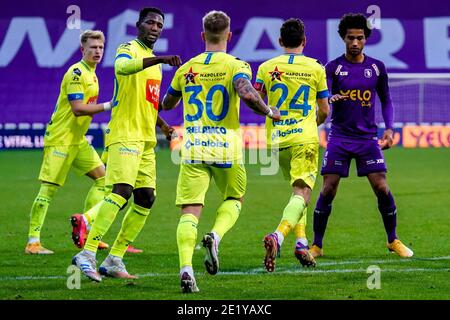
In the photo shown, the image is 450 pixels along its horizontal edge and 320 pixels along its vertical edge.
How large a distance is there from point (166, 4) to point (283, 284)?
72.2ft

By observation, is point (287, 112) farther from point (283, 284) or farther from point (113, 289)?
point (113, 289)

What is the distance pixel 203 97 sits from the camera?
8398mm

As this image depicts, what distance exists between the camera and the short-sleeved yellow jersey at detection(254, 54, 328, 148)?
32.6 feet

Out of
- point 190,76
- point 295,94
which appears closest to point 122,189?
point 190,76

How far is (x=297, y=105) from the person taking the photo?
32.7ft

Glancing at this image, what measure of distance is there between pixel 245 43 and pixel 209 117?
71.0 ft

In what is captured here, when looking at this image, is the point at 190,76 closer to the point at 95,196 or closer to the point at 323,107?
the point at 323,107

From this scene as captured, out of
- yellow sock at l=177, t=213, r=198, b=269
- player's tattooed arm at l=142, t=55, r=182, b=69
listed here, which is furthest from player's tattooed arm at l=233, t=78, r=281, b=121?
yellow sock at l=177, t=213, r=198, b=269

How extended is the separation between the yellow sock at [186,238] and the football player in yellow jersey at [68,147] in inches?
121

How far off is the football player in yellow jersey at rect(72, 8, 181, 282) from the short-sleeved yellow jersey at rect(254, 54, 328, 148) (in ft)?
3.94

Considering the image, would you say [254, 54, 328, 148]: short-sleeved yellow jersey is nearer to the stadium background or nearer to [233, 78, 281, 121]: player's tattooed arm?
[233, 78, 281, 121]: player's tattooed arm

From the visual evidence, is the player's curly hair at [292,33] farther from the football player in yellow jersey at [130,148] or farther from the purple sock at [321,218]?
the purple sock at [321,218]

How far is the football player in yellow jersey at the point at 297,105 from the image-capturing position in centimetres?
986

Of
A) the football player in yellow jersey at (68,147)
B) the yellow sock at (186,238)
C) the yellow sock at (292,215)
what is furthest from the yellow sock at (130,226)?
the football player in yellow jersey at (68,147)
